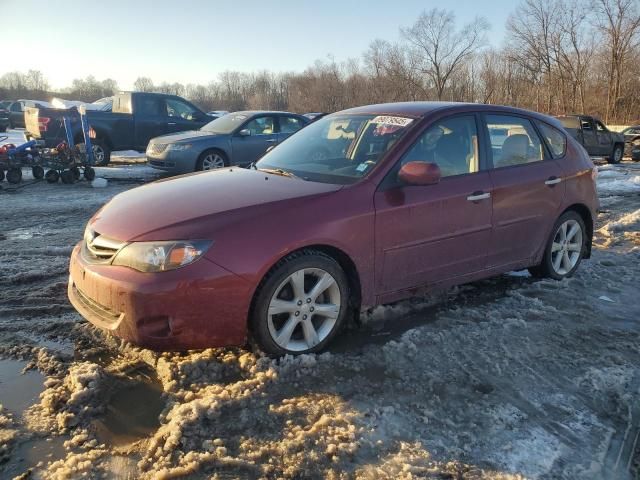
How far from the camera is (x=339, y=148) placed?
167 inches

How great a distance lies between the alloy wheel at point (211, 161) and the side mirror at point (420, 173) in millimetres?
7651

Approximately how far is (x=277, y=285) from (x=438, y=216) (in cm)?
138

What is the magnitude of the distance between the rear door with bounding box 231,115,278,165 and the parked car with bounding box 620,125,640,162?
48.6ft

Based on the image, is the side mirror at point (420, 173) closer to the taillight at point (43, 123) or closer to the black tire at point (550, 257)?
the black tire at point (550, 257)

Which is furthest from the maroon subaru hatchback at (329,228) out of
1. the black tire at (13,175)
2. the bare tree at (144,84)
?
the bare tree at (144,84)

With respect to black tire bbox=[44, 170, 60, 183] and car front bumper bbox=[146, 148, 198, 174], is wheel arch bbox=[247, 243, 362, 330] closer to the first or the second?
car front bumper bbox=[146, 148, 198, 174]

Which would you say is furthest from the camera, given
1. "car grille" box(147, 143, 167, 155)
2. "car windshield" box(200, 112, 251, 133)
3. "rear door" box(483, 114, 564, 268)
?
"car windshield" box(200, 112, 251, 133)

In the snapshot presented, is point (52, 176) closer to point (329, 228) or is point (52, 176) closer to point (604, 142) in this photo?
point (329, 228)

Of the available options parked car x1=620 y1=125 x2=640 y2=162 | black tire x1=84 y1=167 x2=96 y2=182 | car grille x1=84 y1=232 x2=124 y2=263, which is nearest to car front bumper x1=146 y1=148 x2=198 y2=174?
black tire x1=84 y1=167 x2=96 y2=182

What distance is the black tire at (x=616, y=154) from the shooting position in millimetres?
18562

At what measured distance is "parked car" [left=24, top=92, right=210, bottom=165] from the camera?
1239 cm

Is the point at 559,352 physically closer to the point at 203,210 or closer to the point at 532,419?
the point at 532,419

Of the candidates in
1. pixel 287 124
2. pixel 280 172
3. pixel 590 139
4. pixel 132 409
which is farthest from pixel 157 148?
pixel 590 139

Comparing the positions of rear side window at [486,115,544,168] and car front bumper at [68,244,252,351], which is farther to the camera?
rear side window at [486,115,544,168]
